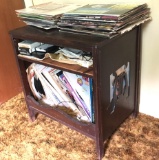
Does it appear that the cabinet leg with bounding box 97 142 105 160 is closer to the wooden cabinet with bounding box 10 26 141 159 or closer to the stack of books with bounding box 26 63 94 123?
the wooden cabinet with bounding box 10 26 141 159

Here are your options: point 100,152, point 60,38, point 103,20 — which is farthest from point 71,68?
point 100,152

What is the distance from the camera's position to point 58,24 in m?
1.02

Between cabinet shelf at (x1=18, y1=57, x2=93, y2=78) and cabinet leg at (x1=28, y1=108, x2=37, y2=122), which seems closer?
cabinet shelf at (x1=18, y1=57, x2=93, y2=78)

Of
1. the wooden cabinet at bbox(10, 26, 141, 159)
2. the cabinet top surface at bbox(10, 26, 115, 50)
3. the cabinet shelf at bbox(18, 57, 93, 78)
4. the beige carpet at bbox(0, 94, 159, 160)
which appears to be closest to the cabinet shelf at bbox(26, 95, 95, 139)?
the wooden cabinet at bbox(10, 26, 141, 159)

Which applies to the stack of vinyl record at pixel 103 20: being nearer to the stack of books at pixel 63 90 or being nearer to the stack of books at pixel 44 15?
the stack of books at pixel 44 15

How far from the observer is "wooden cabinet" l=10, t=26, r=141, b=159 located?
90 centimetres

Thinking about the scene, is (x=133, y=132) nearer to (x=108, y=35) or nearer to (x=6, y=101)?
(x=108, y=35)

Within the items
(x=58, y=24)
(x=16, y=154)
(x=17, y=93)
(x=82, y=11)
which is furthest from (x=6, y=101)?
(x=82, y=11)

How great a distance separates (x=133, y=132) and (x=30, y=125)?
654 millimetres

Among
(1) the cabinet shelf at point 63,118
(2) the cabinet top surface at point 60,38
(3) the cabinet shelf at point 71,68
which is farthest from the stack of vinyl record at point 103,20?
(1) the cabinet shelf at point 63,118

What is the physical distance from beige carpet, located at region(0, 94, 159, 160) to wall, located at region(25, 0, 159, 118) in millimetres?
88

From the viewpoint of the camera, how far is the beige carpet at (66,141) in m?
1.14

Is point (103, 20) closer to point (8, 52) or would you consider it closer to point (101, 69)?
point (101, 69)

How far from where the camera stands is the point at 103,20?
0.88 metres
